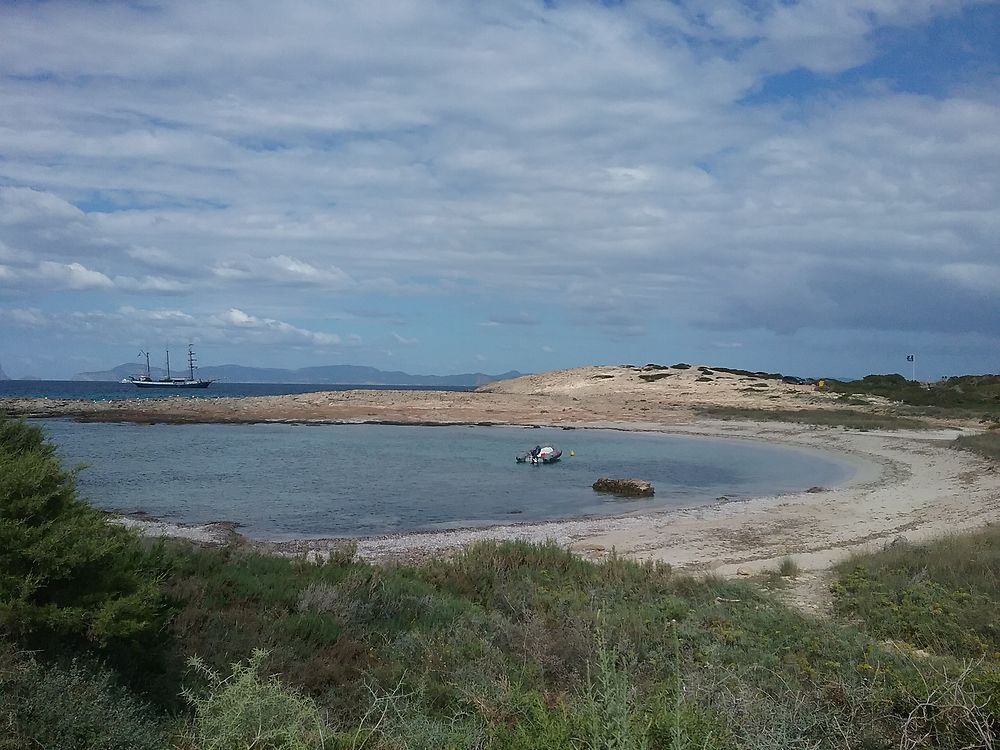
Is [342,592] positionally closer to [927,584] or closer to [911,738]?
[911,738]

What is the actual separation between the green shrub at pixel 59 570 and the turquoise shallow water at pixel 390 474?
40.2 feet

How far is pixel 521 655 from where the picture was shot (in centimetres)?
668

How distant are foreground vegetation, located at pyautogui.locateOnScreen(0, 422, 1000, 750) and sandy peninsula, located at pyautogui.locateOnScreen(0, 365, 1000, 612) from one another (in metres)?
2.50

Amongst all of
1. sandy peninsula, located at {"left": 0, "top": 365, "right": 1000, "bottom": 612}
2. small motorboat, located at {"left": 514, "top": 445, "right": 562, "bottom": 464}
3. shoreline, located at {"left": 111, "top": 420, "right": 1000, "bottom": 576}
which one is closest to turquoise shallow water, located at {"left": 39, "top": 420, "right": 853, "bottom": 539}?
small motorboat, located at {"left": 514, "top": 445, "right": 562, "bottom": 464}

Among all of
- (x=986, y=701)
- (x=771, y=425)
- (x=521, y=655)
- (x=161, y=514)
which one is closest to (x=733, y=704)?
(x=986, y=701)

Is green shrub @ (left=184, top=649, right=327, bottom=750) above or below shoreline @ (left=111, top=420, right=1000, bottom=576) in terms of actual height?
above

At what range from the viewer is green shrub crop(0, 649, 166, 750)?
4049 mm

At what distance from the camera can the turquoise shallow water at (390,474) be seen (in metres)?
20.9

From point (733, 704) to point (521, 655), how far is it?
252 cm

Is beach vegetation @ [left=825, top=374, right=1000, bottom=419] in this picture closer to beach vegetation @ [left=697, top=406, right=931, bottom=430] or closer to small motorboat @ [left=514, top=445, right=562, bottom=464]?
beach vegetation @ [left=697, top=406, right=931, bottom=430]

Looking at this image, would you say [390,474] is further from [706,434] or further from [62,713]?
[706,434]

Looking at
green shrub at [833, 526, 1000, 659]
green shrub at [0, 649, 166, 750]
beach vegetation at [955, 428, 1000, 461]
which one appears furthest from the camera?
beach vegetation at [955, 428, 1000, 461]

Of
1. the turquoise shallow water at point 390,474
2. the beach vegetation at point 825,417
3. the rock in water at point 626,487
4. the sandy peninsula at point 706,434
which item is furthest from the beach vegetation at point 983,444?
the rock in water at point 626,487

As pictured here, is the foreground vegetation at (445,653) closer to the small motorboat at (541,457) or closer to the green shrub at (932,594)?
the green shrub at (932,594)
